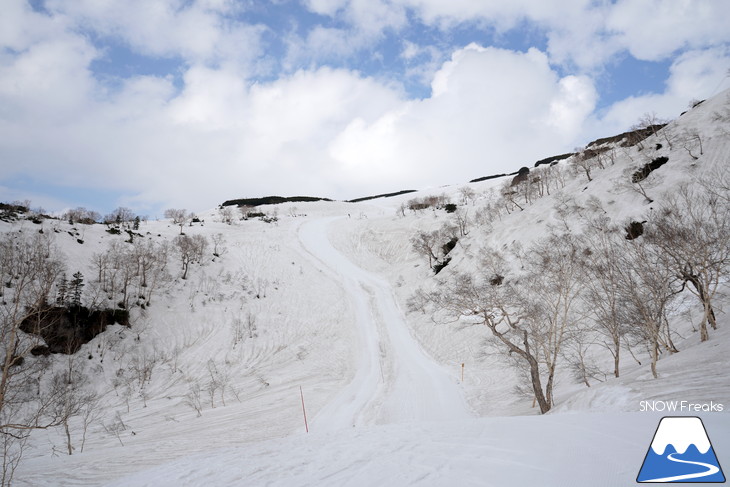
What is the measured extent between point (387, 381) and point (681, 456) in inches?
714

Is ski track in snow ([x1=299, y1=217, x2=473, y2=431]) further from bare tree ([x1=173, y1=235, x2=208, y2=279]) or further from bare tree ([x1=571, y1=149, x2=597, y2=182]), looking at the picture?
bare tree ([x1=571, y1=149, x2=597, y2=182])

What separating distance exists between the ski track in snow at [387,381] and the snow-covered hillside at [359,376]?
6.4 inches

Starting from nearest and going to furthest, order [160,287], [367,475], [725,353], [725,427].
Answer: [725,427] < [367,475] < [725,353] < [160,287]

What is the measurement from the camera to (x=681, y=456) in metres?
3.69

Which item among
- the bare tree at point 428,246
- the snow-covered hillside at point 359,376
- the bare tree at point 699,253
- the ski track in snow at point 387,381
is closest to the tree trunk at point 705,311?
the bare tree at point 699,253

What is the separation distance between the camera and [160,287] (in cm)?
3191

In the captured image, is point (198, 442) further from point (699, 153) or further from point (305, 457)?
point (699, 153)

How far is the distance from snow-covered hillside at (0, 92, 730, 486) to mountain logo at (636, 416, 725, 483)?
0.72ft

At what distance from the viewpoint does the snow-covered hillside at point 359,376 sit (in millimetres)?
5832

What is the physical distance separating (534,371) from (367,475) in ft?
33.4

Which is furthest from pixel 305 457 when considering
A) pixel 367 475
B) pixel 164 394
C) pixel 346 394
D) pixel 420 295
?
pixel 420 295

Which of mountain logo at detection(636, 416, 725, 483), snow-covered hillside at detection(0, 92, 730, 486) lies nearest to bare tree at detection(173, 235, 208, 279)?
snow-covered hillside at detection(0, 92, 730, 486)

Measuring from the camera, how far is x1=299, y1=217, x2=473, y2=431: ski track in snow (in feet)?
51.6

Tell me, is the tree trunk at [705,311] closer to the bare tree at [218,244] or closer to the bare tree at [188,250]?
the bare tree at [188,250]
